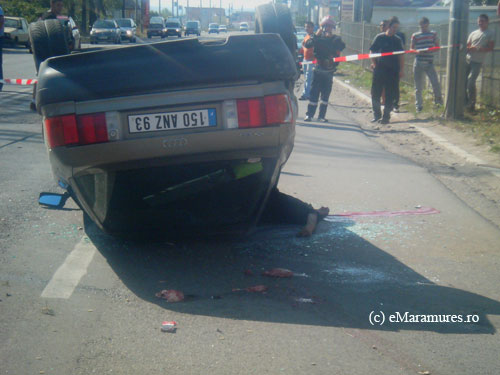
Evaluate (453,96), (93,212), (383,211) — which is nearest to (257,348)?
(93,212)

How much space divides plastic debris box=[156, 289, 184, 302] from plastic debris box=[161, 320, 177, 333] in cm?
36

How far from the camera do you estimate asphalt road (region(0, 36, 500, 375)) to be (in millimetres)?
3434

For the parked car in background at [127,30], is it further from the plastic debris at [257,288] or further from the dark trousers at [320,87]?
the plastic debris at [257,288]

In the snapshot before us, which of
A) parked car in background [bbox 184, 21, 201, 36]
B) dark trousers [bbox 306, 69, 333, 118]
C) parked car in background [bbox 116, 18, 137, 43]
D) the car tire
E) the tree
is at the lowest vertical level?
parked car in background [bbox 184, 21, 201, 36]

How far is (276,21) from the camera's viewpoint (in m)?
6.22

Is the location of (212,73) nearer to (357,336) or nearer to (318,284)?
(318,284)

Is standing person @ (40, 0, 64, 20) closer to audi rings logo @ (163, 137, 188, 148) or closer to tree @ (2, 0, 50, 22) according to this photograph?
audi rings logo @ (163, 137, 188, 148)

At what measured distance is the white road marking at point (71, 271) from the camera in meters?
4.32

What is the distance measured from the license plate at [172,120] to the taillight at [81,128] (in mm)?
183

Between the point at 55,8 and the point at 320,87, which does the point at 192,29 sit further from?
the point at 55,8

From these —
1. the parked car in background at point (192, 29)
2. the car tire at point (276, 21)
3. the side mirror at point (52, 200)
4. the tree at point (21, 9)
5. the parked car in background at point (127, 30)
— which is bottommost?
the parked car in background at point (192, 29)

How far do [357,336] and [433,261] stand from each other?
61.8 inches

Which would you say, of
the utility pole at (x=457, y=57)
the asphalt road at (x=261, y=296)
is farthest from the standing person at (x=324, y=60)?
the asphalt road at (x=261, y=296)

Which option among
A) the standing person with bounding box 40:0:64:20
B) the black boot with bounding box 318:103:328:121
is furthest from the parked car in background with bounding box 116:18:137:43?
the black boot with bounding box 318:103:328:121
